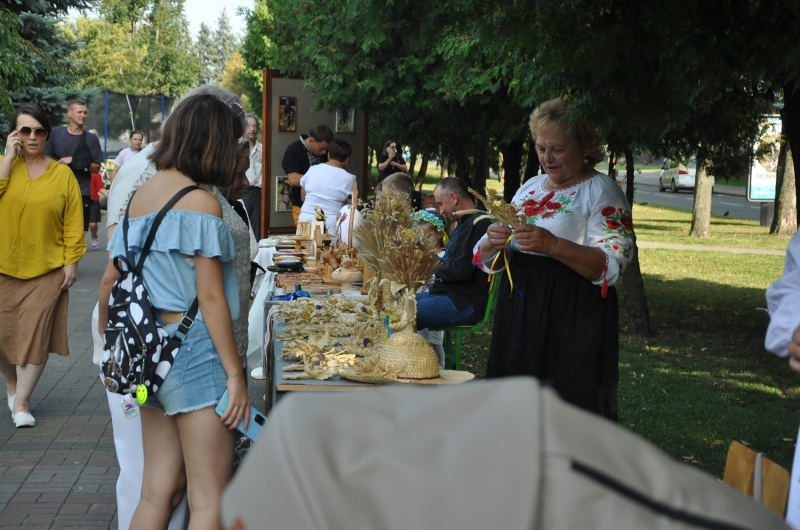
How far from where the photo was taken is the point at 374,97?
1193cm

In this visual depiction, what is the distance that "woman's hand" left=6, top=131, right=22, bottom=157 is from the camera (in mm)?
6078

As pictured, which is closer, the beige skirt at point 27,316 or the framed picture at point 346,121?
the beige skirt at point 27,316

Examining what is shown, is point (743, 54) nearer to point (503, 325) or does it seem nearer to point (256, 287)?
point (503, 325)

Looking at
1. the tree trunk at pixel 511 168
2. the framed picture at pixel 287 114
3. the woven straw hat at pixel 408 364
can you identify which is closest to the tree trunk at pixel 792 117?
the woven straw hat at pixel 408 364

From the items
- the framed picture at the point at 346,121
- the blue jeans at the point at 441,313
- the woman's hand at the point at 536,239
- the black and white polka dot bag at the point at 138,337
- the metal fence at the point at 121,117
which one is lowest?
the blue jeans at the point at 441,313

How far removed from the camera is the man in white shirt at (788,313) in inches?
97.3

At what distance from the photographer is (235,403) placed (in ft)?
10.7

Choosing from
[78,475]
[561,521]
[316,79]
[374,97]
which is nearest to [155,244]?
[561,521]

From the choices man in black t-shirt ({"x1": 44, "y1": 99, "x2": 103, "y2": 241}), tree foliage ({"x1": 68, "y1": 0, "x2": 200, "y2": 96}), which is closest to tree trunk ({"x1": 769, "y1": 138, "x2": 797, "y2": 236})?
man in black t-shirt ({"x1": 44, "y1": 99, "x2": 103, "y2": 241})

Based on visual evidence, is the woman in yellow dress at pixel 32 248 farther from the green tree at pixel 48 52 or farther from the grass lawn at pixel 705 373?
the green tree at pixel 48 52

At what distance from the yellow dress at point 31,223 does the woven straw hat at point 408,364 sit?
10.8ft

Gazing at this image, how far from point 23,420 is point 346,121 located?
8.66 m

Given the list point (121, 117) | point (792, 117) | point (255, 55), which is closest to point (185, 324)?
point (792, 117)

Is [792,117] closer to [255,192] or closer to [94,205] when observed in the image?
[255,192]
